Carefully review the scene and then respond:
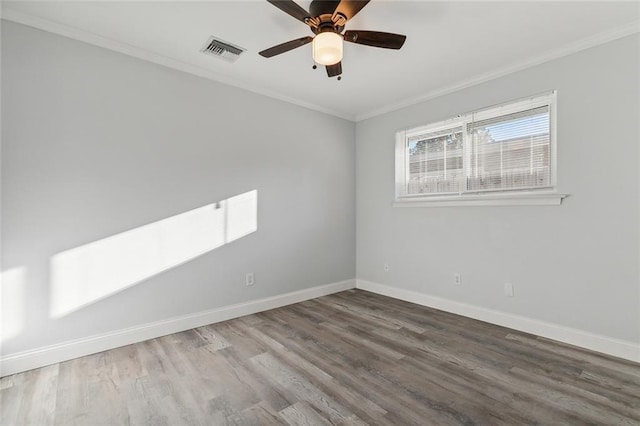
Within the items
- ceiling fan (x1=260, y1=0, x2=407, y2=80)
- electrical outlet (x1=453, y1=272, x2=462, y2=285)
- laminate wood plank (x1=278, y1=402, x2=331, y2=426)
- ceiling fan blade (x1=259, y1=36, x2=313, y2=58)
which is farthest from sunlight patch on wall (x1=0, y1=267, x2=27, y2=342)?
electrical outlet (x1=453, y1=272, x2=462, y2=285)

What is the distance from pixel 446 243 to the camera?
11.4 ft

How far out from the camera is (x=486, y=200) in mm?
3141

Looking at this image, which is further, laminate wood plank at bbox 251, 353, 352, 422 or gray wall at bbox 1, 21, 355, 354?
gray wall at bbox 1, 21, 355, 354

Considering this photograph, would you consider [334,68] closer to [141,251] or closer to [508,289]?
[141,251]

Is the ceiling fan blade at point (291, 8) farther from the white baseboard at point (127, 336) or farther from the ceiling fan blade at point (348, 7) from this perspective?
the white baseboard at point (127, 336)

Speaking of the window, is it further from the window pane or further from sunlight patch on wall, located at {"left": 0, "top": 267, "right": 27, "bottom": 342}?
sunlight patch on wall, located at {"left": 0, "top": 267, "right": 27, "bottom": 342}

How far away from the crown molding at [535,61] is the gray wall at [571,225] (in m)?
0.05

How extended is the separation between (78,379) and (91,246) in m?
0.97

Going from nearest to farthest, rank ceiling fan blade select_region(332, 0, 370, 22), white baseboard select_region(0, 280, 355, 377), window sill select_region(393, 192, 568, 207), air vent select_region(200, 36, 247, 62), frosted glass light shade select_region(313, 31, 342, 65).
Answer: ceiling fan blade select_region(332, 0, 370, 22)
frosted glass light shade select_region(313, 31, 342, 65)
white baseboard select_region(0, 280, 355, 377)
air vent select_region(200, 36, 247, 62)
window sill select_region(393, 192, 568, 207)

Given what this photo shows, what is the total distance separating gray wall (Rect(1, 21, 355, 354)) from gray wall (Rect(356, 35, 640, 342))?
70.2 inches

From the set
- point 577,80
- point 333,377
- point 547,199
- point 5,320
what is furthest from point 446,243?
point 5,320

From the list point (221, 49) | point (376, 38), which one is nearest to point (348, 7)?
point (376, 38)

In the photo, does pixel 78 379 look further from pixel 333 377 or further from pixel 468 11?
pixel 468 11

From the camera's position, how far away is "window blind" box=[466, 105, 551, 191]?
2.81m
